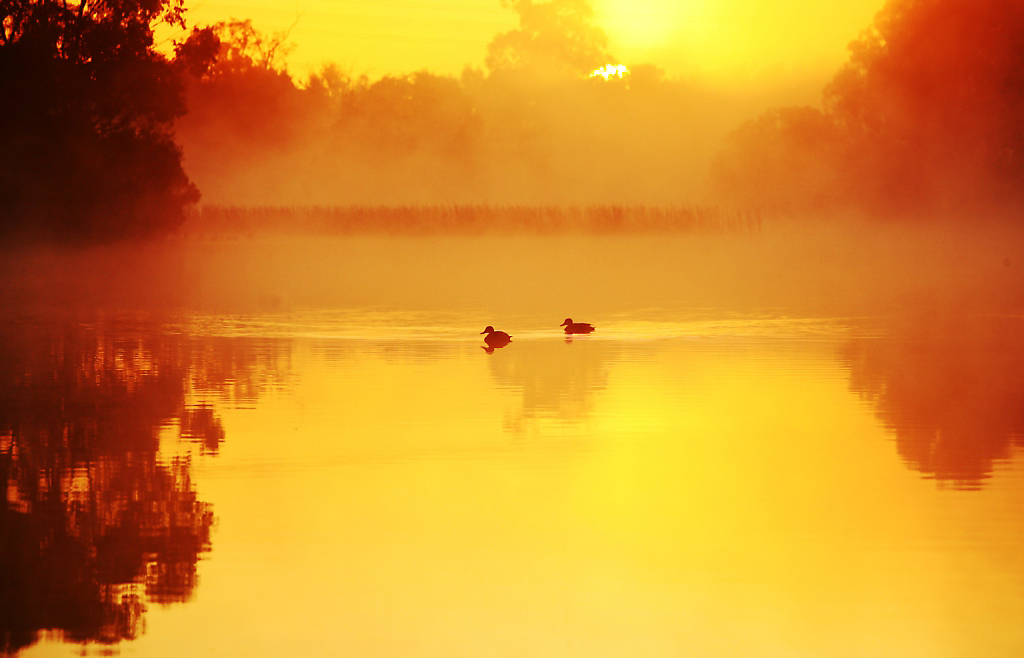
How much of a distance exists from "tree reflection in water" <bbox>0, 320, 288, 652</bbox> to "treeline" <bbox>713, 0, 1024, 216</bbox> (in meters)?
37.4

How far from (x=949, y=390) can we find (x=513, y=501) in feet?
18.7

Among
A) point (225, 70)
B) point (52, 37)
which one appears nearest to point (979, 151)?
point (52, 37)

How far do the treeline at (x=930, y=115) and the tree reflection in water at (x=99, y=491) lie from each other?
37.4 meters

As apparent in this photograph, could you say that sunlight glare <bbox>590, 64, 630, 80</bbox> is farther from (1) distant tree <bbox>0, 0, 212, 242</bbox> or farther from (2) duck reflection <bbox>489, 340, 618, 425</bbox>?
(2) duck reflection <bbox>489, 340, 618, 425</bbox>

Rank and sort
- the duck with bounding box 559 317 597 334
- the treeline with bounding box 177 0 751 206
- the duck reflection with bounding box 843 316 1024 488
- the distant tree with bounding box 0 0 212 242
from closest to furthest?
1. the duck reflection with bounding box 843 316 1024 488
2. the duck with bounding box 559 317 597 334
3. the distant tree with bounding box 0 0 212 242
4. the treeline with bounding box 177 0 751 206

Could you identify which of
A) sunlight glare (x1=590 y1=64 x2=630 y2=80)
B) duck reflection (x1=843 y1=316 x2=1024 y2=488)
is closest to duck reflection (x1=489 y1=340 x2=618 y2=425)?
duck reflection (x1=843 y1=316 x2=1024 y2=488)

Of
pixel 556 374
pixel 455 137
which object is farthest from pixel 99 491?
pixel 455 137

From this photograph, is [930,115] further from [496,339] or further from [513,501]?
[513,501]

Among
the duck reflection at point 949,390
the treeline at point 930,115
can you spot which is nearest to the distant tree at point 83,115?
the duck reflection at point 949,390

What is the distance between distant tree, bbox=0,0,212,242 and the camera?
32594mm

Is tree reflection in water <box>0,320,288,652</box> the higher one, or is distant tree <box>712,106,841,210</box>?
distant tree <box>712,106,841,210</box>

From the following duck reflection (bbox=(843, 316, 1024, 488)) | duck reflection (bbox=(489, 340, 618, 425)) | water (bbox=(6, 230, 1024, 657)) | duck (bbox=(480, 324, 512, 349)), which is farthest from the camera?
duck (bbox=(480, 324, 512, 349))

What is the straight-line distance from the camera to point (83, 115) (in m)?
33.8

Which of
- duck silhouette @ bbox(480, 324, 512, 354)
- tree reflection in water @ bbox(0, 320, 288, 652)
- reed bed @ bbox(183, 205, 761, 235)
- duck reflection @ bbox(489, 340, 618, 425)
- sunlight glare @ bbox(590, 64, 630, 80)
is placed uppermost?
sunlight glare @ bbox(590, 64, 630, 80)
